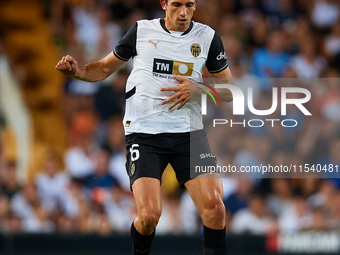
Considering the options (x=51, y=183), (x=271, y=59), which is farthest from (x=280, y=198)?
(x=51, y=183)

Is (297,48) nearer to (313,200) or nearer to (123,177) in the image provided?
(313,200)

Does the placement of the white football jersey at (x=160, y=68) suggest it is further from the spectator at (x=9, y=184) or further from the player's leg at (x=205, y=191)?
the spectator at (x=9, y=184)

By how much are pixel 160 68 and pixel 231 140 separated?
4043 mm

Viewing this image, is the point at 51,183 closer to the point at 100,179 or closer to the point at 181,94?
the point at 100,179

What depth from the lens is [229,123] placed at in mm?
8773

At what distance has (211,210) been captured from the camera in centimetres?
457

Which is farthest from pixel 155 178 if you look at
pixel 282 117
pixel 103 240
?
pixel 282 117

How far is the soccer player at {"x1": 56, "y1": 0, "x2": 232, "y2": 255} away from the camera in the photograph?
15.3 feet

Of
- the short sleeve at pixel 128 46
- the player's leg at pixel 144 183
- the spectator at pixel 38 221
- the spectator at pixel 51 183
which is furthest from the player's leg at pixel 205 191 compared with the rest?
the spectator at pixel 51 183

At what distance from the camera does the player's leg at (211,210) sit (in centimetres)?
457

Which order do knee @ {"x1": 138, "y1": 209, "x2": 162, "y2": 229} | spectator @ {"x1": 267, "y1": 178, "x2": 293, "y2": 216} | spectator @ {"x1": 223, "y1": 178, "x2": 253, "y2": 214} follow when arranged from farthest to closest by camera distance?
spectator @ {"x1": 267, "y1": 178, "x2": 293, "y2": 216} < spectator @ {"x1": 223, "y1": 178, "x2": 253, "y2": 214} < knee @ {"x1": 138, "y1": 209, "x2": 162, "y2": 229}

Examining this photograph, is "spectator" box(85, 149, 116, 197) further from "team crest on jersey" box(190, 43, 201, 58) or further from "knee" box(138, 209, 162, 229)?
"team crest on jersey" box(190, 43, 201, 58)

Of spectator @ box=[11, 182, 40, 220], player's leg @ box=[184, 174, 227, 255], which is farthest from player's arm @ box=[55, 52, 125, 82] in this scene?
spectator @ box=[11, 182, 40, 220]

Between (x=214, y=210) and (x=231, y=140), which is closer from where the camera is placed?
(x=214, y=210)
